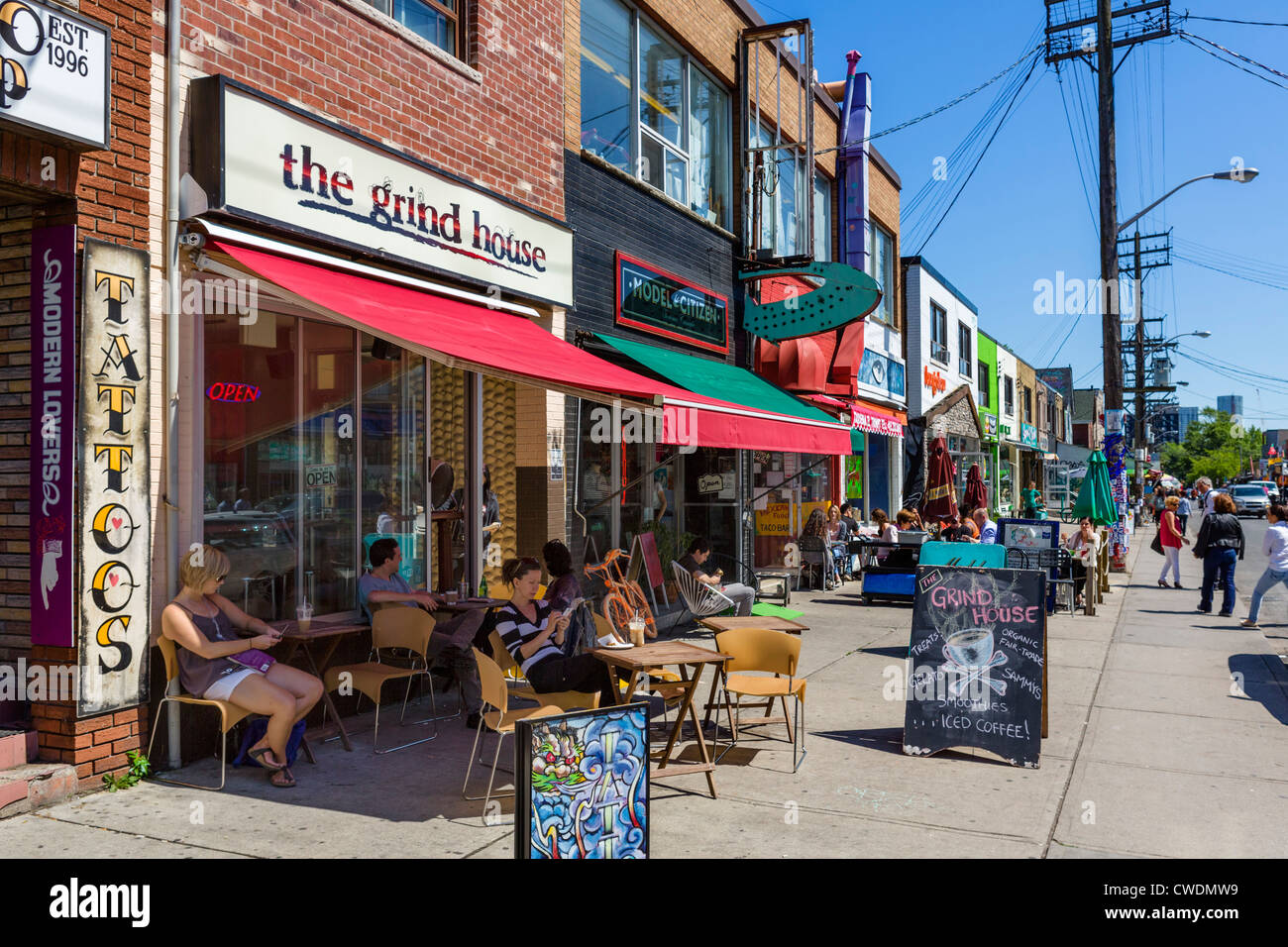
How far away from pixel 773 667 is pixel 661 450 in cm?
648

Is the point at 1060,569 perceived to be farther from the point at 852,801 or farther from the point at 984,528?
the point at 852,801

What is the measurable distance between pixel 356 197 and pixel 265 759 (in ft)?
13.1

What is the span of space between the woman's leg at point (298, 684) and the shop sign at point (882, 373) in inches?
593

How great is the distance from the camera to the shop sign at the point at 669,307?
36.4 feet

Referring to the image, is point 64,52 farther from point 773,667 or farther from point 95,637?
point 773,667

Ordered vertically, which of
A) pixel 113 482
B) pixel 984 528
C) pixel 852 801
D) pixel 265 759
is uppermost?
pixel 113 482

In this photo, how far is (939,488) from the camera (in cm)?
1877

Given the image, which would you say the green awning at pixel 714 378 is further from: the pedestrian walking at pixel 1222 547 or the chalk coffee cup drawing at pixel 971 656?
the pedestrian walking at pixel 1222 547

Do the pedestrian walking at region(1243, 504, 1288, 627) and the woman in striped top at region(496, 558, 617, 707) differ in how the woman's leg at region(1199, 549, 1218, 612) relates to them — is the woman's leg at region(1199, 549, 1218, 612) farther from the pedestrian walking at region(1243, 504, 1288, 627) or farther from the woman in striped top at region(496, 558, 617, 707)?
the woman in striped top at region(496, 558, 617, 707)

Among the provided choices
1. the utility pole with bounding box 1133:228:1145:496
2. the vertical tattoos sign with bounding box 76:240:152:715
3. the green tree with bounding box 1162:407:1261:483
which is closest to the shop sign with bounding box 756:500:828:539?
the vertical tattoos sign with bounding box 76:240:152:715

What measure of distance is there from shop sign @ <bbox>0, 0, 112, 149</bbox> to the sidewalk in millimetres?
3543

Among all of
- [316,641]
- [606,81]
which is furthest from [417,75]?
[316,641]

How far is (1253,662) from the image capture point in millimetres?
9836

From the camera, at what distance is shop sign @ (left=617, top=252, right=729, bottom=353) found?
436 inches
